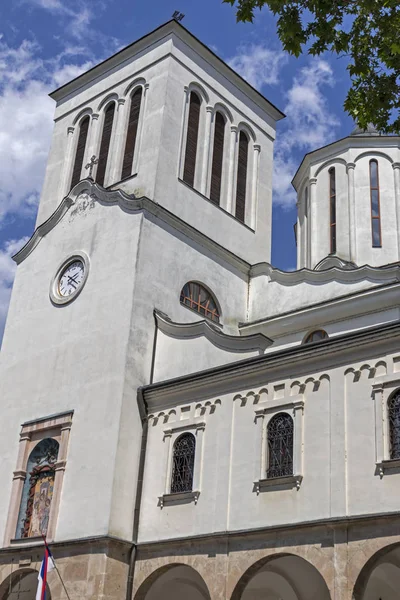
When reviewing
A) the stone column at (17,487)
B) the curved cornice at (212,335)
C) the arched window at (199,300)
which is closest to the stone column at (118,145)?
the arched window at (199,300)

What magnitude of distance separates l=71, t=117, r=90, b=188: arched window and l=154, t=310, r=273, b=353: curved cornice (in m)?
7.29

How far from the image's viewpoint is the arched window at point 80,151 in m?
27.2

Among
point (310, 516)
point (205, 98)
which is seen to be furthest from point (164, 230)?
point (310, 516)

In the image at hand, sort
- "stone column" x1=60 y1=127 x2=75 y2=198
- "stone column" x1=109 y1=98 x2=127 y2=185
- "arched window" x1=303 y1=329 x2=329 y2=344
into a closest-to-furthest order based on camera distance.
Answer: "arched window" x1=303 y1=329 x2=329 y2=344 < "stone column" x1=109 y1=98 x2=127 y2=185 < "stone column" x1=60 y1=127 x2=75 y2=198

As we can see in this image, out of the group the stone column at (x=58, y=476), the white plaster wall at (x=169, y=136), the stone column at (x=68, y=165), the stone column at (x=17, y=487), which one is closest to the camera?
the stone column at (x=58, y=476)

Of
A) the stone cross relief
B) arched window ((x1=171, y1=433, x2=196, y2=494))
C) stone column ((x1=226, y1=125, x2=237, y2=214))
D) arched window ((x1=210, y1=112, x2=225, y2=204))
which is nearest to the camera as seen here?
arched window ((x1=171, y1=433, x2=196, y2=494))

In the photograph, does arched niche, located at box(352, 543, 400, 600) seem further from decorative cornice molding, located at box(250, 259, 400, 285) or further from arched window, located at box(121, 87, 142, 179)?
arched window, located at box(121, 87, 142, 179)

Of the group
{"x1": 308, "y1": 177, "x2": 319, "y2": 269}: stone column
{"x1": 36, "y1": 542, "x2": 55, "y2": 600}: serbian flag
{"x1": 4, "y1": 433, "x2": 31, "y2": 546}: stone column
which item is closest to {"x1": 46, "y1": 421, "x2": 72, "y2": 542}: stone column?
{"x1": 36, "y1": 542, "x2": 55, "y2": 600}: serbian flag

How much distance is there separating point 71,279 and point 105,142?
548 centimetres

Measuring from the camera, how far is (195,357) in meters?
21.4

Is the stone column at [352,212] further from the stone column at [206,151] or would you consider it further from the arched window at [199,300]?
the arched window at [199,300]

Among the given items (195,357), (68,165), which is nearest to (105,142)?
(68,165)

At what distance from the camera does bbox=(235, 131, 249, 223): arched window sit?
88.5 feet

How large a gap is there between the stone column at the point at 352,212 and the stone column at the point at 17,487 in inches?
445
